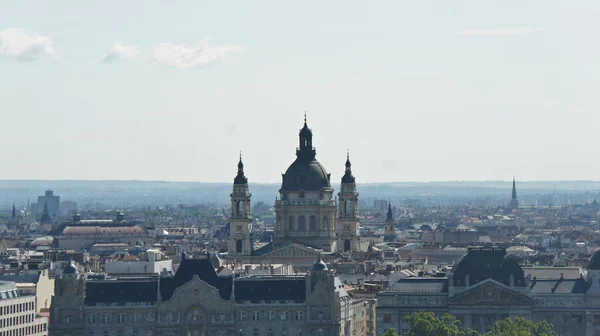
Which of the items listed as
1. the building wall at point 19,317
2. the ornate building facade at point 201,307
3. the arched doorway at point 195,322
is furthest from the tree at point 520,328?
the building wall at point 19,317

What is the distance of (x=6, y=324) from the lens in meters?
138

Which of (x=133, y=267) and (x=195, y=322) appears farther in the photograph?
(x=133, y=267)

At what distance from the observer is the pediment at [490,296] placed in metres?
150

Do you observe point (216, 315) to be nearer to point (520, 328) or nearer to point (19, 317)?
point (19, 317)

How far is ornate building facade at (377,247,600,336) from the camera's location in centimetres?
14912

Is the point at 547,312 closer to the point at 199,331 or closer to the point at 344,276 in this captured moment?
the point at 199,331

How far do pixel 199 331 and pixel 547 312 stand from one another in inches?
969

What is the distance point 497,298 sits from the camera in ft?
492

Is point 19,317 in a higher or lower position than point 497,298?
lower

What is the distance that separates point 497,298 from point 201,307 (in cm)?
2119

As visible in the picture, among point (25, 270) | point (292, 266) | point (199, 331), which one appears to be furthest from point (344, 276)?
point (199, 331)

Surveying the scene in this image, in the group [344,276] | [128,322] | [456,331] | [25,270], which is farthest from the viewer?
[344,276]

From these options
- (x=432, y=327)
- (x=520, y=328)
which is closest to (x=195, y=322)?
(x=432, y=327)

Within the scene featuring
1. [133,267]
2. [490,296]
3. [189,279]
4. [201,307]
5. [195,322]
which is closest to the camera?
[195,322]
